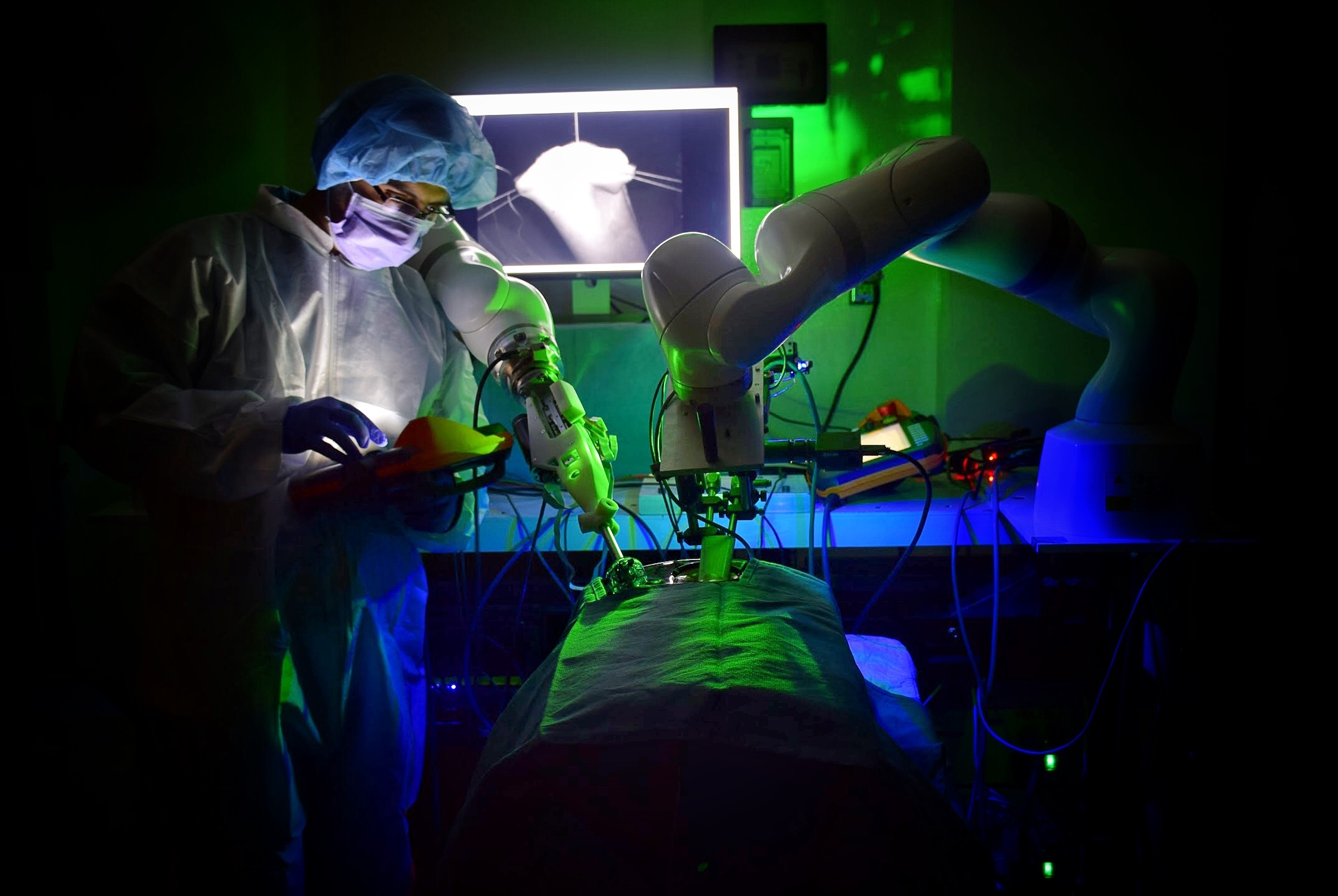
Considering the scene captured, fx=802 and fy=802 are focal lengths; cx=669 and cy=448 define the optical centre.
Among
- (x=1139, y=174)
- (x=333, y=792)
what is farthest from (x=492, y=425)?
(x=1139, y=174)

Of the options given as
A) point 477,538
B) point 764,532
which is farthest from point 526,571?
point 764,532

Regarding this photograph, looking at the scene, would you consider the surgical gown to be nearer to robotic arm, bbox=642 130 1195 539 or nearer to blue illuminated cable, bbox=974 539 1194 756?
robotic arm, bbox=642 130 1195 539

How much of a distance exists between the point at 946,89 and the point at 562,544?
1362 millimetres

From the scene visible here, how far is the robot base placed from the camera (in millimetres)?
1388

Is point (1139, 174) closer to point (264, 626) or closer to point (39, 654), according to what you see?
point (264, 626)

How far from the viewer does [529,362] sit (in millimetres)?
1377

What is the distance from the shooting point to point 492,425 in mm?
1448

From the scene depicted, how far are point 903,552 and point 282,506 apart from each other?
3.74 feet

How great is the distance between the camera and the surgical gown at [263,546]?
1.21m

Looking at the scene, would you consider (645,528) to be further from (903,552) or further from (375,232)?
(375,232)

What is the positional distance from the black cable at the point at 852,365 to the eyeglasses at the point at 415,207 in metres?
1.08

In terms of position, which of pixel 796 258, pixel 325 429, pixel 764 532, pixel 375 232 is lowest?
pixel 764 532

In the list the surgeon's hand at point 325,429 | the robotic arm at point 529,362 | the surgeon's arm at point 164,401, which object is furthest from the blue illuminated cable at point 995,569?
the surgeon's arm at point 164,401

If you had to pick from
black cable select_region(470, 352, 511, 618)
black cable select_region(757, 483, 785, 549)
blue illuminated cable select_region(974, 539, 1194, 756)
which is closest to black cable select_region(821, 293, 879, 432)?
black cable select_region(757, 483, 785, 549)
